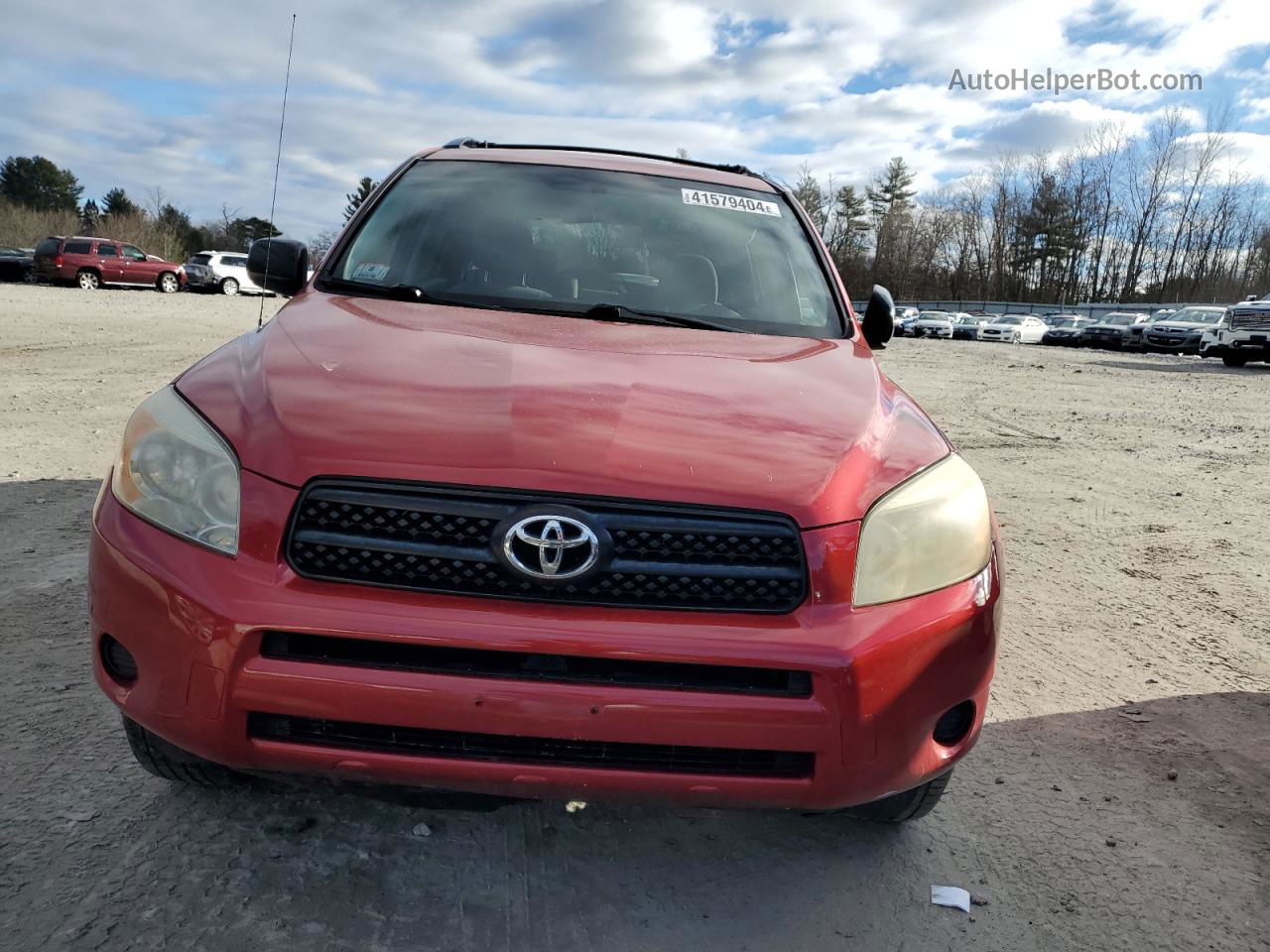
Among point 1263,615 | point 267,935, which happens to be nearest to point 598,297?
point 267,935

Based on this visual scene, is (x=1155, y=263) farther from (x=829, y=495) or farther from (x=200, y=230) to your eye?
(x=829, y=495)

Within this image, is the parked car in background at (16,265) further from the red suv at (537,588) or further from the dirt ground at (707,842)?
the red suv at (537,588)

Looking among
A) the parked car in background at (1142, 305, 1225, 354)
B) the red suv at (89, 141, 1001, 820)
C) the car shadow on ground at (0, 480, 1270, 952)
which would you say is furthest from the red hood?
the parked car in background at (1142, 305, 1225, 354)

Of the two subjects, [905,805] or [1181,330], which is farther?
[1181,330]

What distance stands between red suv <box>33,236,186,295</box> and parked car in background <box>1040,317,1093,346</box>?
35.2 m

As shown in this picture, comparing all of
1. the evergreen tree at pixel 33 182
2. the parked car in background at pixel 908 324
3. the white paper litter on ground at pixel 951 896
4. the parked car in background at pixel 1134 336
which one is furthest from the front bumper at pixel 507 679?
the evergreen tree at pixel 33 182

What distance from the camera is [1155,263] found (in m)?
72.9

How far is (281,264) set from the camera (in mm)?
3047

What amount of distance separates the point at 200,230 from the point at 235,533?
78.1 metres

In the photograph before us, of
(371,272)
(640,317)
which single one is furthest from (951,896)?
(371,272)

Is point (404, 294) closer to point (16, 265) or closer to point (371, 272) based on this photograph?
point (371, 272)

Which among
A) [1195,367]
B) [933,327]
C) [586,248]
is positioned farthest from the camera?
[933,327]

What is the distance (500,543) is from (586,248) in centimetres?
164

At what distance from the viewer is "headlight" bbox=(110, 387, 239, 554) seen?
1.83 metres
